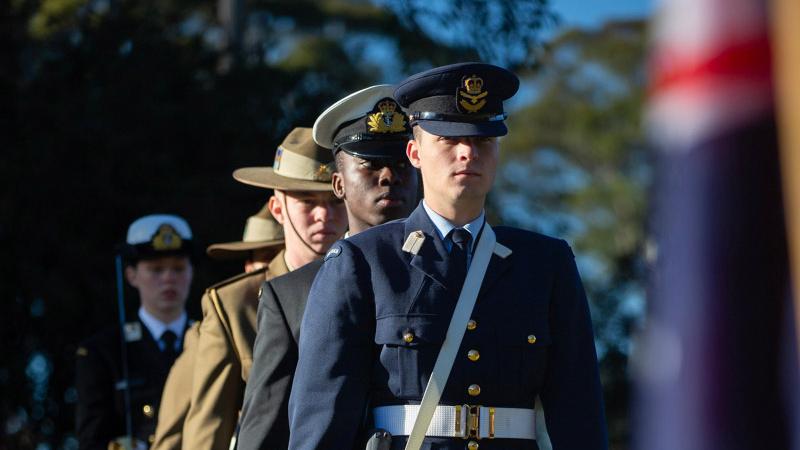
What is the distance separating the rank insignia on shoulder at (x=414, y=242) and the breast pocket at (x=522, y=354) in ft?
1.10

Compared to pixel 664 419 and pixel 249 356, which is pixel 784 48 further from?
Answer: pixel 249 356

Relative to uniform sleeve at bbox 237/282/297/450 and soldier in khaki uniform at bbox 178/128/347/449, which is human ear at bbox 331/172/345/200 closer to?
soldier in khaki uniform at bbox 178/128/347/449

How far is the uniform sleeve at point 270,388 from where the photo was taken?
4.79 metres

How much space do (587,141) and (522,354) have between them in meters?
29.9

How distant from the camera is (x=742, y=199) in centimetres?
174

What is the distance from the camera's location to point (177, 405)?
253 inches

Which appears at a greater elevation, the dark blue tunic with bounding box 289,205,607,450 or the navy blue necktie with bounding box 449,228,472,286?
the navy blue necktie with bounding box 449,228,472,286

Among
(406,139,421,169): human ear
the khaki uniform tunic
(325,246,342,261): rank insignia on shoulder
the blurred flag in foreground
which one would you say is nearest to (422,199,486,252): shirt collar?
(406,139,421,169): human ear

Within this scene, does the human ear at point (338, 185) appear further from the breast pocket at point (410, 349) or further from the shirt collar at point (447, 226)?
the breast pocket at point (410, 349)

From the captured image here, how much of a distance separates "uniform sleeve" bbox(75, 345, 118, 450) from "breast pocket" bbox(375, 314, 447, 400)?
418 cm

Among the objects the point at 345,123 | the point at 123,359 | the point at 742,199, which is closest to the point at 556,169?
the point at 123,359

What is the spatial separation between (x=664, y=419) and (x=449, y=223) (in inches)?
99.1

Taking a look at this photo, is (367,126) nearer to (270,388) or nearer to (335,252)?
(270,388)

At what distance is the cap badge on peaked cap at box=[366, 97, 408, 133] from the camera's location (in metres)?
5.31
